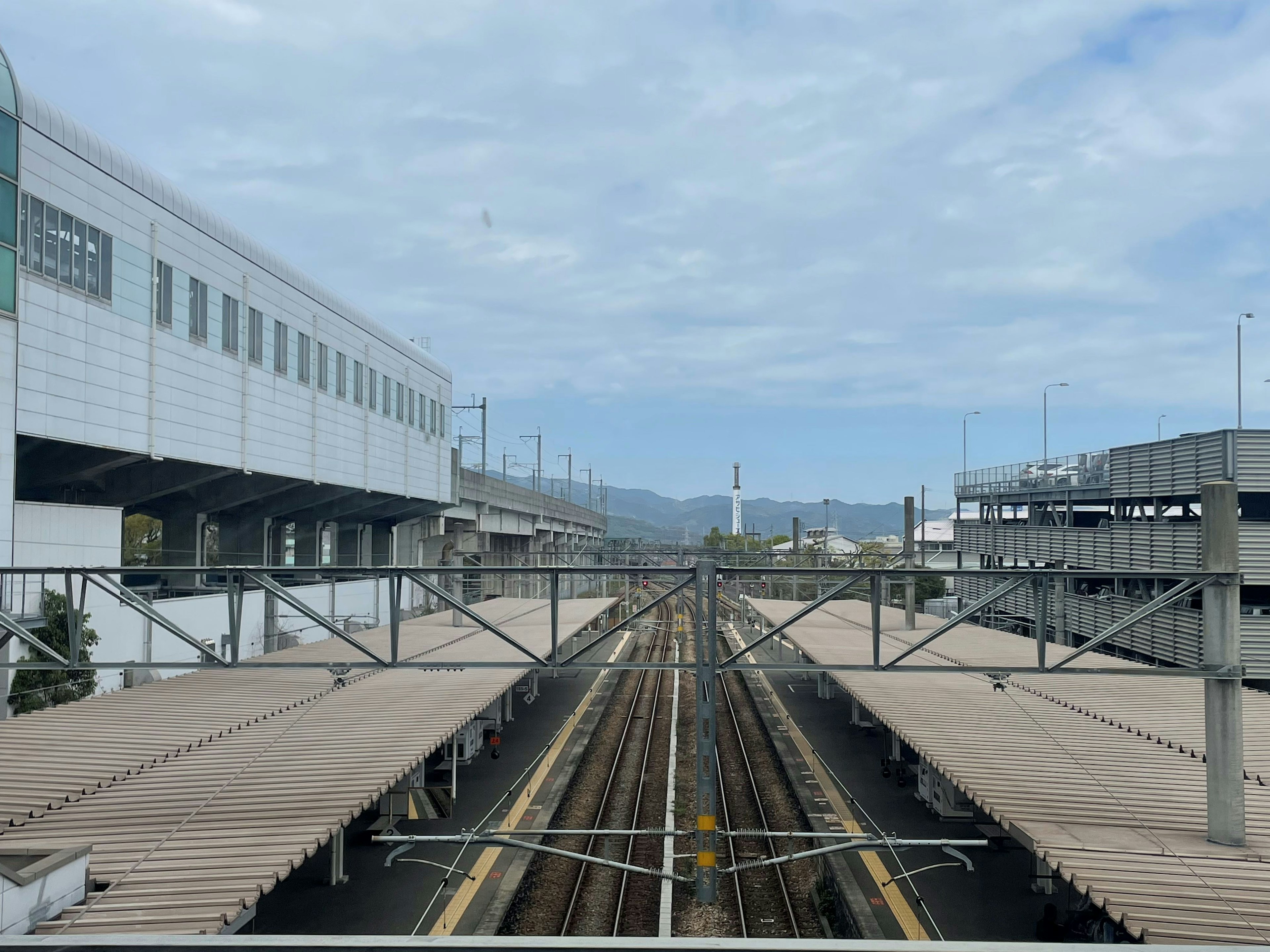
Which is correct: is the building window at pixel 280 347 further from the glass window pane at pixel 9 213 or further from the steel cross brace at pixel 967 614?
the steel cross brace at pixel 967 614

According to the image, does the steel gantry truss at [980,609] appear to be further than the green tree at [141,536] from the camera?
No

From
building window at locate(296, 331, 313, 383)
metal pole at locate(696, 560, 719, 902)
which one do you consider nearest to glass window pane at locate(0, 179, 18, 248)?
building window at locate(296, 331, 313, 383)

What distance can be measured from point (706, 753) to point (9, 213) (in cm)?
1579

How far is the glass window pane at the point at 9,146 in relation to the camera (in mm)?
16641

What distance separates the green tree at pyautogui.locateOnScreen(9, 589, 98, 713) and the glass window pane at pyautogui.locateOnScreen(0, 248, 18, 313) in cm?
542

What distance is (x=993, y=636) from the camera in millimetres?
25219

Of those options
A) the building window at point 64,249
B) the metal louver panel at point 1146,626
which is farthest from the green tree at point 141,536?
the metal louver panel at point 1146,626

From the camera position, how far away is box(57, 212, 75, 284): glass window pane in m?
18.2

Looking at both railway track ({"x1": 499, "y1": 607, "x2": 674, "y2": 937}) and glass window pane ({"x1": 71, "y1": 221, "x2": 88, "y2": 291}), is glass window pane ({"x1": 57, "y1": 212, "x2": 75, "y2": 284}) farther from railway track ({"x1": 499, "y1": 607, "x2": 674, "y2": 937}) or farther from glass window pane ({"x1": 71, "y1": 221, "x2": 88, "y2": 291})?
railway track ({"x1": 499, "y1": 607, "x2": 674, "y2": 937})

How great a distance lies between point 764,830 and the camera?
15.4 m

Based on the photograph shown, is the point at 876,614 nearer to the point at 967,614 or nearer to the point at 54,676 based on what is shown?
the point at 967,614

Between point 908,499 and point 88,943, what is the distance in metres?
24.2

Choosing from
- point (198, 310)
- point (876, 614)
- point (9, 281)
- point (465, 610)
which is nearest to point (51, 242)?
point (9, 281)

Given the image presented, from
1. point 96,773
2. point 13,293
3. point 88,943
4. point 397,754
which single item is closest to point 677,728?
point 397,754
